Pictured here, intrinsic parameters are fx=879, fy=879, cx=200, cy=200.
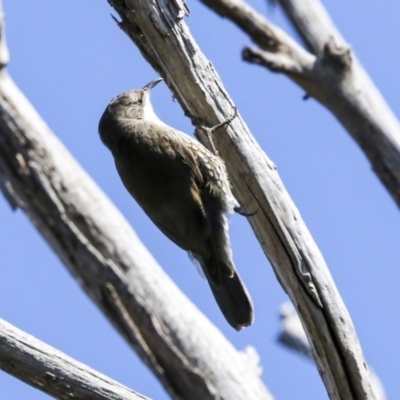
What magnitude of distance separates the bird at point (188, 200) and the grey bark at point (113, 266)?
230 millimetres

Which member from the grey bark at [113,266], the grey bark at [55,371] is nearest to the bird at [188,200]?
the grey bark at [113,266]

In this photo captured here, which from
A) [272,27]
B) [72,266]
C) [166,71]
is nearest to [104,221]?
[72,266]

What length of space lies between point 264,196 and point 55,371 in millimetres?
1330

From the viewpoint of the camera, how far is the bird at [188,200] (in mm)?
5297

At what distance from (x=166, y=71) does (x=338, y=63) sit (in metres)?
0.84

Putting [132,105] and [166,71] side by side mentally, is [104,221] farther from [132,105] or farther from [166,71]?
[166,71]

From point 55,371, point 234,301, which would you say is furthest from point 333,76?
point 55,371

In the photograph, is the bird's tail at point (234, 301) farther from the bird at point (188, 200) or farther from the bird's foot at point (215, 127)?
the bird's foot at point (215, 127)

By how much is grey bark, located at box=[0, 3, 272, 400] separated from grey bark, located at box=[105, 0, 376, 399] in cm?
90

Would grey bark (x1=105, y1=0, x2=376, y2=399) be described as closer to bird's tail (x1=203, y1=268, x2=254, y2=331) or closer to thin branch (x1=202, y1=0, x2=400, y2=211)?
thin branch (x1=202, y1=0, x2=400, y2=211)

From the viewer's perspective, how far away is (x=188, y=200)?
17.5 ft

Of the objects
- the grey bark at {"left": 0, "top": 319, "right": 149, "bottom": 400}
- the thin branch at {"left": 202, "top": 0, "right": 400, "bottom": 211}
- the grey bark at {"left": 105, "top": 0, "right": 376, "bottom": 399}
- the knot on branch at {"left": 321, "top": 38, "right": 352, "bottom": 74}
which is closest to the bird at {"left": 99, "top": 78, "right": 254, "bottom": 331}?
the grey bark at {"left": 105, "top": 0, "right": 376, "bottom": 399}

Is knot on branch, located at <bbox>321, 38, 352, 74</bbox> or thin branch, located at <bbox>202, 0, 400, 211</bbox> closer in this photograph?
thin branch, located at <bbox>202, 0, 400, 211</bbox>

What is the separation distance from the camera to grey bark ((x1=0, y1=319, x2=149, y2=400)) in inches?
133
